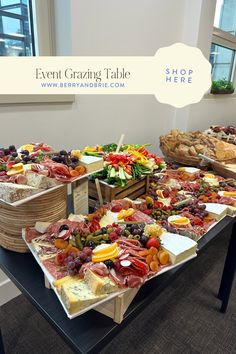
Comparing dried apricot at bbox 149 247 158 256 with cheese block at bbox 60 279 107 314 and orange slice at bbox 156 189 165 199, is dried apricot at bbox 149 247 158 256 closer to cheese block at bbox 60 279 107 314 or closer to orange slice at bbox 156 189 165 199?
cheese block at bbox 60 279 107 314

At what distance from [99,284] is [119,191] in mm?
488

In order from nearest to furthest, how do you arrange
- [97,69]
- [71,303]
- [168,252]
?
[71,303], [168,252], [97,69]

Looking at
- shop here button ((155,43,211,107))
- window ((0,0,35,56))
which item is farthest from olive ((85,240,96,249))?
shop here button ((155,43,211,107))

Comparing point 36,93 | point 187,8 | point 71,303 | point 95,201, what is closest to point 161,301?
point 95,201

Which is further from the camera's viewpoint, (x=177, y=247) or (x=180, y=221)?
(x=180, y=221)

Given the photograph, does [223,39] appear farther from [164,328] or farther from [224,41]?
[164,328]

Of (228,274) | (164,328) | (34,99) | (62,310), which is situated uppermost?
(34,99)

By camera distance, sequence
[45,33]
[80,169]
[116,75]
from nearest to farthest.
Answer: [80,169], [45,33], [116,75]

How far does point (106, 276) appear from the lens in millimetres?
554

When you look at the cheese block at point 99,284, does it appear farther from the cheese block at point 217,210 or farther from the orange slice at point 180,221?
the cheese block at point 217,210

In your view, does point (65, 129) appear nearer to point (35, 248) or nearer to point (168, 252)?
point (35, 248)

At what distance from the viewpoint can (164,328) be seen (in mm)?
1246

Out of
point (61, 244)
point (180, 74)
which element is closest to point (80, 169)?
point (61, 244)

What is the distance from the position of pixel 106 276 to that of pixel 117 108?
4.00 ft
